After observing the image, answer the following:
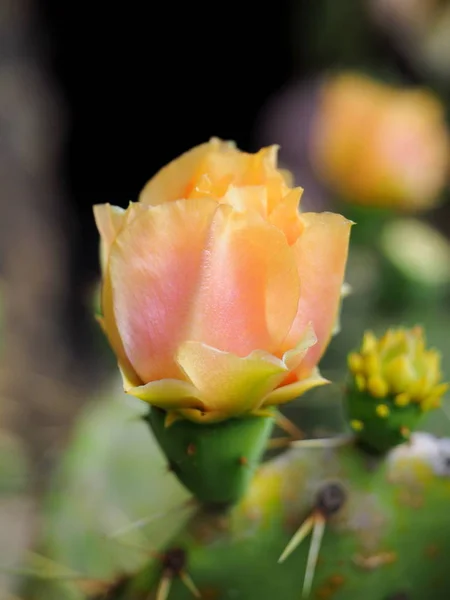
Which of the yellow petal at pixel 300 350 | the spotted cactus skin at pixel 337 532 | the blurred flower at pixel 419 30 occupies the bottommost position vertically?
the spotted cactus skin at pixel 337 532

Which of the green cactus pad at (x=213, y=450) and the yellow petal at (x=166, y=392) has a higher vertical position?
the yellow petal at (x=166, y=392)

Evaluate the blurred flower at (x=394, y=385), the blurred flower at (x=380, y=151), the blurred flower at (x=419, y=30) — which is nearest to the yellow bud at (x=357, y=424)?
the blurred flower at (x=394, y=385)

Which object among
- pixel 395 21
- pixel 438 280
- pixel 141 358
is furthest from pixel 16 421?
pixel 395 21

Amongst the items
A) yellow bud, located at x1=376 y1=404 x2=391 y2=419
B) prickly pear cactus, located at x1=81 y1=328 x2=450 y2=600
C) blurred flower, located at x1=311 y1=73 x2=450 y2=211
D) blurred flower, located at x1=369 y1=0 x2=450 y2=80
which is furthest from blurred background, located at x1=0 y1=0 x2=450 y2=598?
yellow bud, located at x1=376 y1=404 x2=391 y2=419

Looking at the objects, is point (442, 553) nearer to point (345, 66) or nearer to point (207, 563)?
point (207, 563)

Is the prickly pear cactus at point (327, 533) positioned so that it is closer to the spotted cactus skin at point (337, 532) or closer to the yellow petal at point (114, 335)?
the spotted cactus skin at point (337, 532)

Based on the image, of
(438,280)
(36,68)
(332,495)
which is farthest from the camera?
(36,68)
